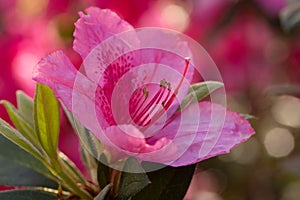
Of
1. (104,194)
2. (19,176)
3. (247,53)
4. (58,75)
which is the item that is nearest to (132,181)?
(104,194)

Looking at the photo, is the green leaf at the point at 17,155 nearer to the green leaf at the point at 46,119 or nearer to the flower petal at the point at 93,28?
the green leaf at the point at 46,119

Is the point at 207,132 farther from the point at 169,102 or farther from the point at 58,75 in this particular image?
the point at 58,75

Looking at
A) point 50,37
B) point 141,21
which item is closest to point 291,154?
point 141,21

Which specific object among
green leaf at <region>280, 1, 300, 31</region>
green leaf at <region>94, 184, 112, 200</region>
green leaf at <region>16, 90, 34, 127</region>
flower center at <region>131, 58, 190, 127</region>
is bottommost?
green leaf at <region>280, 1, 300, 31</region>

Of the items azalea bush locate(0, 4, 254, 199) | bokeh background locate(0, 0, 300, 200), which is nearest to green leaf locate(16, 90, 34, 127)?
azalea bush locate(0, 4, 254, 199)

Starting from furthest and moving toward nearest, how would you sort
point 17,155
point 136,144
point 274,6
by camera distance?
point 274,6
point 17,155
point 136,144

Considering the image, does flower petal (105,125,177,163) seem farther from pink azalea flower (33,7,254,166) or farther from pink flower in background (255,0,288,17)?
pink flower in background (255,0,288,17)
